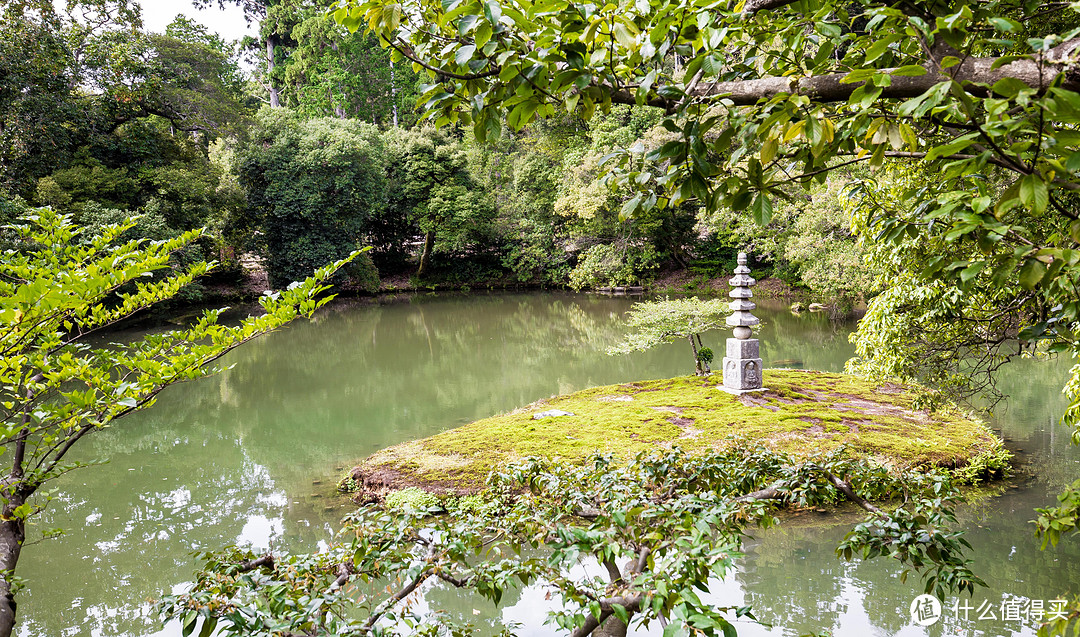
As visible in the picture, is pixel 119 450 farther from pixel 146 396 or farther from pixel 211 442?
pixel 146 396

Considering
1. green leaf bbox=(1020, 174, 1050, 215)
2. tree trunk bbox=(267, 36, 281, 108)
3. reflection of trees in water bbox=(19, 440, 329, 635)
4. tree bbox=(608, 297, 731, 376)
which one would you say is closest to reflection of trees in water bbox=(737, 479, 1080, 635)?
green leaf bbox=(1020, 174, 1050, 215)

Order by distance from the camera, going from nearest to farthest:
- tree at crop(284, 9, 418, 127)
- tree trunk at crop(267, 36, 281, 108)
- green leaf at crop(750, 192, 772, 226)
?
green leaf at crop(750, 192, 772, 226), tree at crop(284, 9, 418, 127), tree trunk at crop(267, 36, 281, 108)

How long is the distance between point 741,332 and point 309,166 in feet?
42.3

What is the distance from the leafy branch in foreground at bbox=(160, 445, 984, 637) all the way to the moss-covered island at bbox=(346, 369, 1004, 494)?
2.51 m

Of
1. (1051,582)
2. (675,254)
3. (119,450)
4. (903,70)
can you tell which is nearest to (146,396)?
(903,70)

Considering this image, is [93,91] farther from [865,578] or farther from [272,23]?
[865,578]

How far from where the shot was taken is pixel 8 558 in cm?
148

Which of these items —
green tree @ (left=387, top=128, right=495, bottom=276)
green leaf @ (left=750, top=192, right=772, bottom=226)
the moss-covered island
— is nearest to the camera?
green leaf @ (left=750, top=192, right=772, bottom=226)

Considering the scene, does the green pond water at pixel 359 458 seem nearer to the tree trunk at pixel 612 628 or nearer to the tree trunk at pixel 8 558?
the tree trunk at pixel 612 628

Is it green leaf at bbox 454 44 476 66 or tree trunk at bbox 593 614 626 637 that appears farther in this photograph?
tree trunk at bbox 593 614 626 637

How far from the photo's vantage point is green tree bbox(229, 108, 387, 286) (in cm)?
1594

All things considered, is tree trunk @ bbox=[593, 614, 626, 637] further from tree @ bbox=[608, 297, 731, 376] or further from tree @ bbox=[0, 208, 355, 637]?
tree @ bbox=[608, 297, 731, 376]

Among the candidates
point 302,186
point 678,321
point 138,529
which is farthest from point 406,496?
point 302,186
